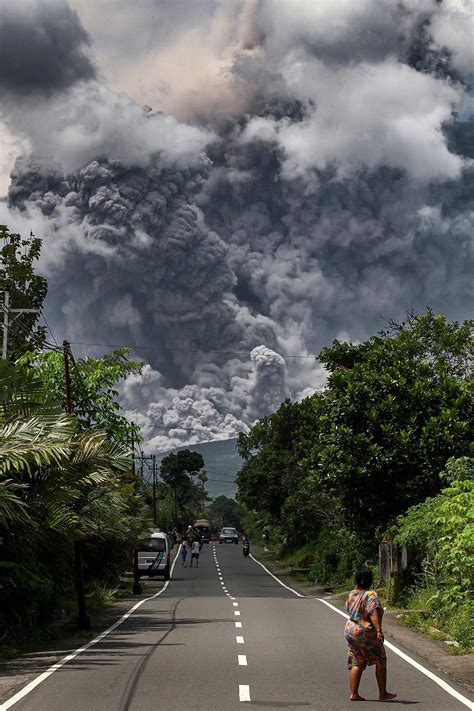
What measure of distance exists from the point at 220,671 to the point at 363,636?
3251 mm

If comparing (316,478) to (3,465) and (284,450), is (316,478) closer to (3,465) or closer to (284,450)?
Answer: (3,465)

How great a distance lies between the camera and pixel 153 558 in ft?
156

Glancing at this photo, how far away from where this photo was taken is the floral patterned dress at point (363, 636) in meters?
10.5

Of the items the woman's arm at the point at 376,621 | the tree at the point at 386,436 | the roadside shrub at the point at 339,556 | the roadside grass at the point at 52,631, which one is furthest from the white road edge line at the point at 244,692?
the roadside shrub at the point at 339,556

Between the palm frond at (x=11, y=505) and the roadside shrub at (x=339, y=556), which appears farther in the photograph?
the roadside shrub at (x=339, y=556)

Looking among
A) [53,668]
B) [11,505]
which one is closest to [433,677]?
[53,668]

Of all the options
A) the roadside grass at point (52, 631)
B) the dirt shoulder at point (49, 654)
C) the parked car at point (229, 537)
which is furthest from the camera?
the parked car at point (229, 537)

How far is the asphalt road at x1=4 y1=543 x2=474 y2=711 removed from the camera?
34.6 ft

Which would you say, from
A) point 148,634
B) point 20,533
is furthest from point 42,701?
point 148,634

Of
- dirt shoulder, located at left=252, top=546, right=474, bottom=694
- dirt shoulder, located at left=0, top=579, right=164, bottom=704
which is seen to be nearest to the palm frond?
dirt shoulder, located at left=0, top=579, right=164, bottom=704

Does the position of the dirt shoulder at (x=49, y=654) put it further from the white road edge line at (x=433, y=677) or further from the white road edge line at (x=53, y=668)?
the white road edge line at (x=433, y=677)

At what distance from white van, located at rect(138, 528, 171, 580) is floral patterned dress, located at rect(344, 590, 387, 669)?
3711cm

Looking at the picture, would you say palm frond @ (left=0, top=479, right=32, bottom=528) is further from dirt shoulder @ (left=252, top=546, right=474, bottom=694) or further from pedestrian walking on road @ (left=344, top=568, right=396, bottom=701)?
dirt shoulder @ (left=252, top=546, right=474, bottom=694)

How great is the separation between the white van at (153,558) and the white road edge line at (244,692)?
35842 millimetres
